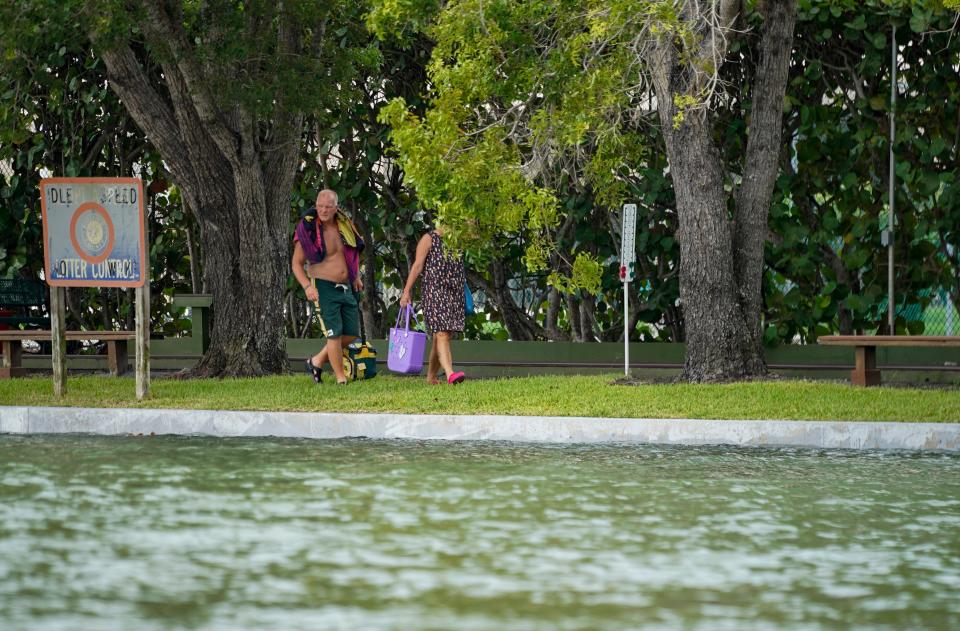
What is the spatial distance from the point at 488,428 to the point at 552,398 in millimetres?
1570

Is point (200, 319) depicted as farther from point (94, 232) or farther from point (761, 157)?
point (761, 157)

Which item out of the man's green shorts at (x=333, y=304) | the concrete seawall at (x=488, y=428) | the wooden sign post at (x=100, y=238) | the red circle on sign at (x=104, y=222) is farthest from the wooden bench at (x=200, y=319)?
the concrete seawall at (x=488, y=428)

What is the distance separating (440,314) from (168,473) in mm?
5526

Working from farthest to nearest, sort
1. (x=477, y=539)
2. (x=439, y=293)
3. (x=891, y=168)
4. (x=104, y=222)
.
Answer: (x=891, y=168)
(x=439, y=293)
(x=104, y=222)
(x=477, y=539)

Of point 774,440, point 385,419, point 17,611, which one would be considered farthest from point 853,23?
point 17,611

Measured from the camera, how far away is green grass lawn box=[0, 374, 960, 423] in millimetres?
12258

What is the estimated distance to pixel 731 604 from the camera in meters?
6.01

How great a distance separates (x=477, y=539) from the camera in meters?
7.40

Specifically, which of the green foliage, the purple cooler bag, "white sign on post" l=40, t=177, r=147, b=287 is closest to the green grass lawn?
the purple cooler bag

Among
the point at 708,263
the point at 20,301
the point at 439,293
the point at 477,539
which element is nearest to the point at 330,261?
the point at 439,293

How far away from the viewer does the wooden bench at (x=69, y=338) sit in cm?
1734

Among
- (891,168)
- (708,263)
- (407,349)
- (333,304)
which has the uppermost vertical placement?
(891,168)

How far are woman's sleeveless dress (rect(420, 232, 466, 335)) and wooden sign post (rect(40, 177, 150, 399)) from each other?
2.83m

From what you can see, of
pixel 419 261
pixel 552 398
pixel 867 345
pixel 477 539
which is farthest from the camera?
pixel 419 261
